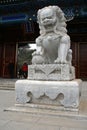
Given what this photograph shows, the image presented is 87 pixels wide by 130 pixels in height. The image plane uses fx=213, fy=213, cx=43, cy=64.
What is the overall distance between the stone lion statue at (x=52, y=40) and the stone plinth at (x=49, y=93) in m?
0.42

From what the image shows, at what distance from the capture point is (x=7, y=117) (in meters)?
3.11

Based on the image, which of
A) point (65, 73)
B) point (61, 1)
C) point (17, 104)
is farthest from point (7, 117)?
point (61, 1)

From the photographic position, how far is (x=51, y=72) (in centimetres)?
355

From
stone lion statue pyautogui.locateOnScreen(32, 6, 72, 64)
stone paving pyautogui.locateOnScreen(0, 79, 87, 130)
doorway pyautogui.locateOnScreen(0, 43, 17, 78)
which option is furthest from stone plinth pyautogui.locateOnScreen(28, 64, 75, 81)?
doorway pyautogui.locateOnScreen(0, 43, 17, 78)

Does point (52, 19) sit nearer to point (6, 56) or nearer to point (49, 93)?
point (49, 93)

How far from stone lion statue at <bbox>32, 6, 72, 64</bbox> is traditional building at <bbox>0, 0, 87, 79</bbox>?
5.73m

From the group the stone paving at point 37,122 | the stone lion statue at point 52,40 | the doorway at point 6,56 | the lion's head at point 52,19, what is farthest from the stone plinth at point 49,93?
the doorway at point 6,56

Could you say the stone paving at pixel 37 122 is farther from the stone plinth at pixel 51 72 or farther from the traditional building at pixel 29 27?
the traditional building at pixel 29 27

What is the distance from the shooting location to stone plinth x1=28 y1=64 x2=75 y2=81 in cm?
344

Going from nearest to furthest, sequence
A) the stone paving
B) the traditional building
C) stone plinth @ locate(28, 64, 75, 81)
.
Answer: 1. the stone paving
2. stone plinth @ locate(28, 64, 75, 81)
3. the traditional building

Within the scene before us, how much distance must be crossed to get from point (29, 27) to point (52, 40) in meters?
8.66

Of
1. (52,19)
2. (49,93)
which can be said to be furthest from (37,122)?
(52,19)

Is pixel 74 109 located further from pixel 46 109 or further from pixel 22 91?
pixel 22 91

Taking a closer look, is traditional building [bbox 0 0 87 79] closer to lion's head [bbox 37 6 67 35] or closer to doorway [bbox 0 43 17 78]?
doorway [bbox 0 43 17 78]
